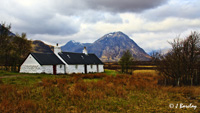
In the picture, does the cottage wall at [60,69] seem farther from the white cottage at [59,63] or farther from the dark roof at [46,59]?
the dark roof at [46,59]

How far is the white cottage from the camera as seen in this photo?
28484 millimetres

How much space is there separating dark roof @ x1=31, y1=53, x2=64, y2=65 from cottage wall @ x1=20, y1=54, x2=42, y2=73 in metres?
0.68

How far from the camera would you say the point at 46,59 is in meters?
30.4

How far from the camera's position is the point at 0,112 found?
6719mm

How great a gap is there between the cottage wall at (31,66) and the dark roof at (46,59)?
0.68 meters

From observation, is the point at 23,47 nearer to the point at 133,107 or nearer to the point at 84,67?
the point at 84,67

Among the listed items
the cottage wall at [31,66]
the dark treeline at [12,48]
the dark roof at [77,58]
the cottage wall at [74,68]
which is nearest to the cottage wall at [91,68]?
the dark roof at [77,58]

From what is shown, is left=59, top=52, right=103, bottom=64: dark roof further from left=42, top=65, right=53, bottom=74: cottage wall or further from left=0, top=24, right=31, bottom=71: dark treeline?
left=0, top=24, right=31, bottom=71: dark treeline

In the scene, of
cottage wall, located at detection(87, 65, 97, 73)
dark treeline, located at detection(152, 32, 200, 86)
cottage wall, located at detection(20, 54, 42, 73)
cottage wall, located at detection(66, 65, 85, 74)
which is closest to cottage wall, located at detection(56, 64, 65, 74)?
cottage wall, located at detection(66, 65, 85, 74)

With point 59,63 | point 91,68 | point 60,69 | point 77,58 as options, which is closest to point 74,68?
point 60,69

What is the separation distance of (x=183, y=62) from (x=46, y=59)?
82.0 feet

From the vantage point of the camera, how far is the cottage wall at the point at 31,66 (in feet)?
91.7

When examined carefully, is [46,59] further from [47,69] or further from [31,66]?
[31,66]

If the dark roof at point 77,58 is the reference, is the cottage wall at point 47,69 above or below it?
below
